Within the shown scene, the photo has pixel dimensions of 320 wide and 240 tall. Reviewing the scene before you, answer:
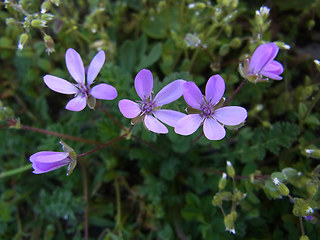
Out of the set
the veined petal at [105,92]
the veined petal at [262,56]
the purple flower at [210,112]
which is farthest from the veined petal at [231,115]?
the veined petal at [105,92]

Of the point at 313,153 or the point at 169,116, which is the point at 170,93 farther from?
the point at 313,153

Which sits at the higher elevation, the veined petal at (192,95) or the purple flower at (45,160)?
the veined petal at (192,95)

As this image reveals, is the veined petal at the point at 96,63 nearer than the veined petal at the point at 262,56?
No

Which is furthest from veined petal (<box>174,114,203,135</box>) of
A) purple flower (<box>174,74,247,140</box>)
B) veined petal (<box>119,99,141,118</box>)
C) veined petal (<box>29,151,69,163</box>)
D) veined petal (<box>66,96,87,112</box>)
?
veined petal (<box>29,151,69,163</box>)

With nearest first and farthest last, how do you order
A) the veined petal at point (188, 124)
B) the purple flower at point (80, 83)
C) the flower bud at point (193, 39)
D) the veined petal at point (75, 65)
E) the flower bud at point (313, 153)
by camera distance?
the veined petal at point (188, 124) < the purple flower at point (80, 83) < the veined petal at point (75, 65) < the flower bud at point (313, 153) < the flower bud at point (193, 39)

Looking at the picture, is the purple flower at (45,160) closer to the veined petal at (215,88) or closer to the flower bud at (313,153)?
the veined petal at (215,88)

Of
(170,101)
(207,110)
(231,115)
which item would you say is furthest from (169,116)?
(231,115)
